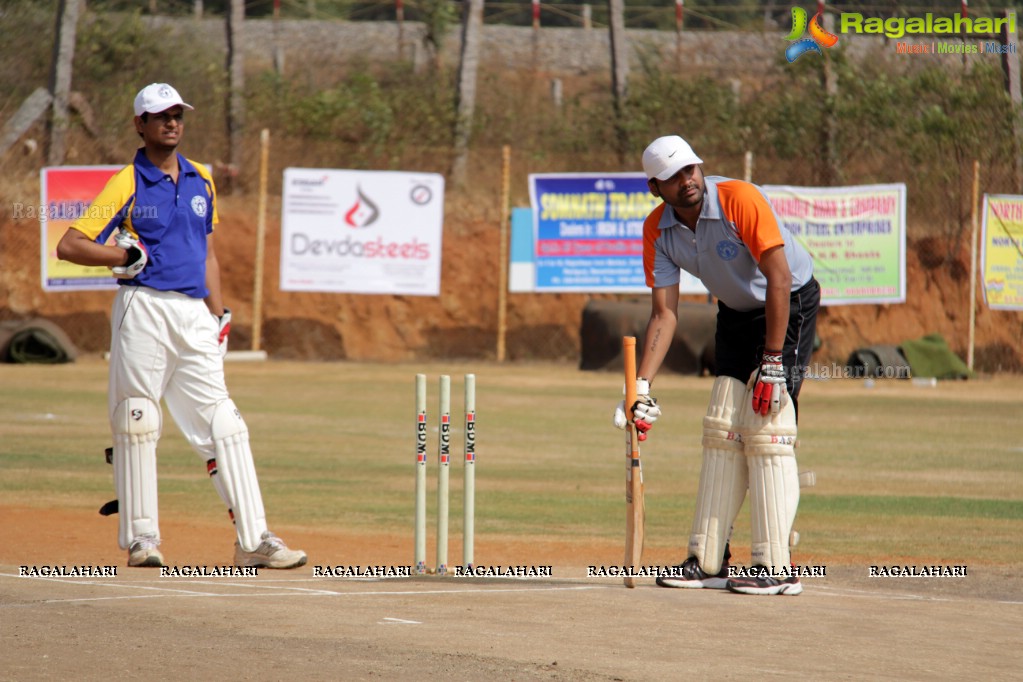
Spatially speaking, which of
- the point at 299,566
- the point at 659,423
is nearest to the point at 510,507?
the point at 299,566

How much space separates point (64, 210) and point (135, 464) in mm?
17588

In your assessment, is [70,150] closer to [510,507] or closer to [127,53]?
[127,53]

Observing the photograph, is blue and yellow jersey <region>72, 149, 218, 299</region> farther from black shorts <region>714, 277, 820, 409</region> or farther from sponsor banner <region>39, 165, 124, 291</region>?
sponsor banner <region>39, 165, 124, 291</region>

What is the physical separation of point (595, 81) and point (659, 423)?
29.4 meters

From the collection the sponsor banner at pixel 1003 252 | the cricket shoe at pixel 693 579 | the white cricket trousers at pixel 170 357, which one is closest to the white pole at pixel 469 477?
the cricket shoe at pixel 693 579

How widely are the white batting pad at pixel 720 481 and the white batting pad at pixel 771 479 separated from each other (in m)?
0.08

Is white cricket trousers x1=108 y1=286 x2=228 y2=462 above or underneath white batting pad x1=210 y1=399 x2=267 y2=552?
above

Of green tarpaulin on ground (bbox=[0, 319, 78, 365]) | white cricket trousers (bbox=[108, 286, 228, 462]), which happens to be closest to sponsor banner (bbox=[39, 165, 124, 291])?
green tarpaulin on ground (bbox=[0, 319, 78, 365])

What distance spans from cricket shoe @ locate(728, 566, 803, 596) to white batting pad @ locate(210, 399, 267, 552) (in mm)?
2516

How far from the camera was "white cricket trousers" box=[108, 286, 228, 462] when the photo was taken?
25.6 ft

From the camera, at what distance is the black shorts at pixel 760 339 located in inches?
304

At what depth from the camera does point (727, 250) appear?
25.0 feet

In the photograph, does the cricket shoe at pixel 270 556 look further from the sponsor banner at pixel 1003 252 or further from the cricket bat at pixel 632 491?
the sponsor banner at pixel 1003 252

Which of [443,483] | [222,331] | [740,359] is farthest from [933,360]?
[222,331]
